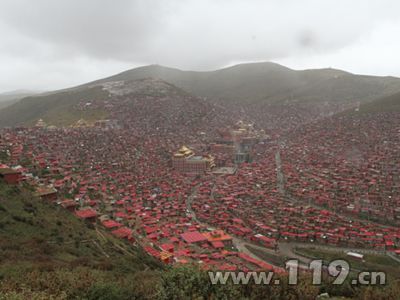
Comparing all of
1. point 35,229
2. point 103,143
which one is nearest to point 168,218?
point 35,229

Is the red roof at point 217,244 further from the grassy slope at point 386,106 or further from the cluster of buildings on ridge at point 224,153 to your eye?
the grassy slope at point 386,106

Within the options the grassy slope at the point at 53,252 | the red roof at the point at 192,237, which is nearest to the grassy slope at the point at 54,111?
the red roof at the point at 192,237

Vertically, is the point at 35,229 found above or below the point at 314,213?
above

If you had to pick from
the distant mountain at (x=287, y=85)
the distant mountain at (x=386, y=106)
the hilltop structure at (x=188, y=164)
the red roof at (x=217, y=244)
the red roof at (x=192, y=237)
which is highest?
the distant mountain at (x=287, y=85)

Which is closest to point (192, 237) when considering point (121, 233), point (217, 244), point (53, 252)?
point (217, 244)

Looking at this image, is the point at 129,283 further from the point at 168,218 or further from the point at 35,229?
the point at 168,218

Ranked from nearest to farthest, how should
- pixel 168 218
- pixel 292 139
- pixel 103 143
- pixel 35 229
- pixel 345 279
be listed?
pixel 345 279 < pixel 35 229 < pixel 168 218 < pixel 103 143 < pixel 292 139

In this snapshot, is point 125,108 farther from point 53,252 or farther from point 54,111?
point 53,252

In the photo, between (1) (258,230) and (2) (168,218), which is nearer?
(1) (258,230)
